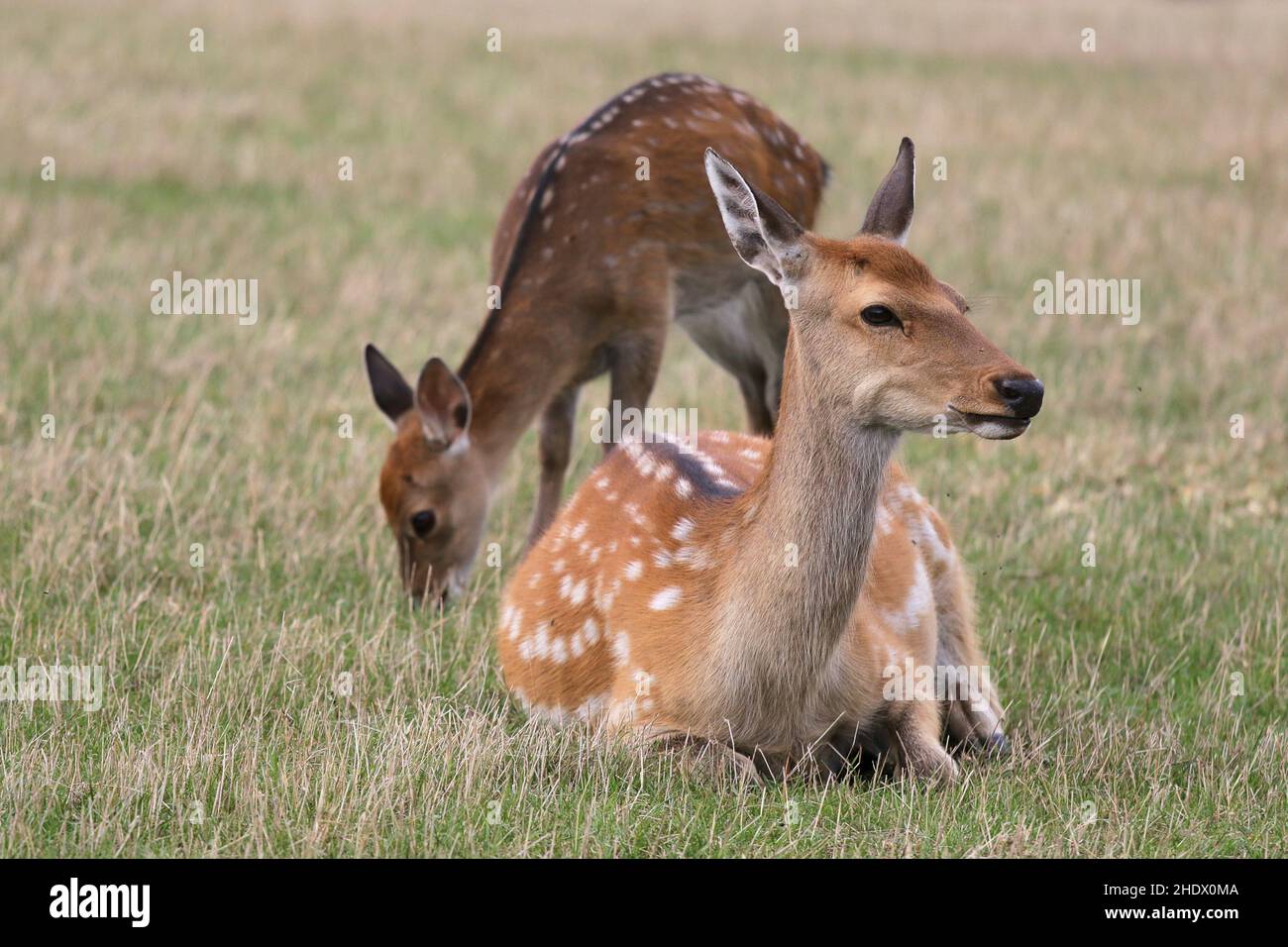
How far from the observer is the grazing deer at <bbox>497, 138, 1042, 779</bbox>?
470 centimetres

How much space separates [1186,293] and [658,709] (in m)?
7.41

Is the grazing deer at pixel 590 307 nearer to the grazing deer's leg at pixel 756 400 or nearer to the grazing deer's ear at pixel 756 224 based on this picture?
the grazing deer's leg at pixel 756 400

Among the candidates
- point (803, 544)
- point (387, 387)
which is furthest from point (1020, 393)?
point (387, 387)

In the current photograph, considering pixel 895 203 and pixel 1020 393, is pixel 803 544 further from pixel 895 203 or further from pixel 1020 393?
pixel 895 203

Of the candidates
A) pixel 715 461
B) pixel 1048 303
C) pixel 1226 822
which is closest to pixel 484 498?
pixel 715 461

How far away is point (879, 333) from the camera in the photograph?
4.71m

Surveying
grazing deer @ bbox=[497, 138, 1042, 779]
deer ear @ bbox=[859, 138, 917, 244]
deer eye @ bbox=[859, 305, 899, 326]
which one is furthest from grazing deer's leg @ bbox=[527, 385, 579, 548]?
deer eye @ bbox=[859, 305, 899, 326]

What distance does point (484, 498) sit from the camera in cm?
752

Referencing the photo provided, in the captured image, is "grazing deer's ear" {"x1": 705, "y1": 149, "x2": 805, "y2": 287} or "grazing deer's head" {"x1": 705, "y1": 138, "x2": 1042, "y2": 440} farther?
"grazing deer's ear" {"x1": 705, "y1": 149, "x2": 805, "y2": 287}

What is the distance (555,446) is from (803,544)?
131 inches

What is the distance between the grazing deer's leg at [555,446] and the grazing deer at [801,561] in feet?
7.19

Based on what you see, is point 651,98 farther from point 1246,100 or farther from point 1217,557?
point 1246,100

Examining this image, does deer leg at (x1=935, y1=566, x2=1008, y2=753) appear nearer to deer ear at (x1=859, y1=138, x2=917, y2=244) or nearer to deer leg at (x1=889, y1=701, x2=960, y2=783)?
deer leg at (x1=889, y1=701, x2=960, y2=783)

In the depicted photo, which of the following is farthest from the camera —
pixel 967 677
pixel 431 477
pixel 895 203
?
pixel 431 477
